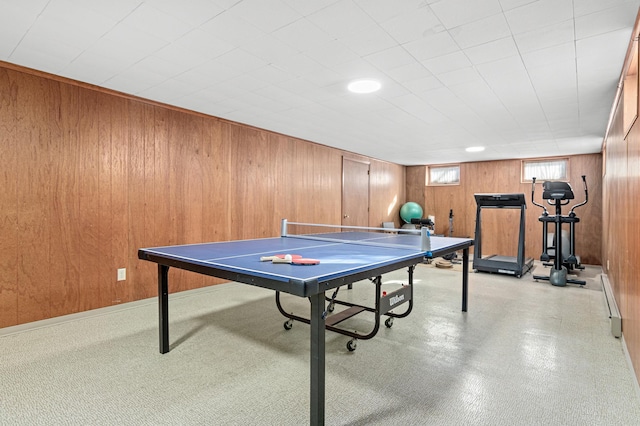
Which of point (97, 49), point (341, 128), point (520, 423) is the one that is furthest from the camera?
point (341, 128)

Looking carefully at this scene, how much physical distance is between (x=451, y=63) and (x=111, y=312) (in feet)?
13.1

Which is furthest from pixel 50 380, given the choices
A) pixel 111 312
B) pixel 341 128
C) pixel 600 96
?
pixel 600 96

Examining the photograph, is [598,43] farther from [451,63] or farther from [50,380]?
[50,380]

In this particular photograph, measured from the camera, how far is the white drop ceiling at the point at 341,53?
205 cm

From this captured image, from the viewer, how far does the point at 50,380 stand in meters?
2.12

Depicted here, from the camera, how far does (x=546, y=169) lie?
24.2ft

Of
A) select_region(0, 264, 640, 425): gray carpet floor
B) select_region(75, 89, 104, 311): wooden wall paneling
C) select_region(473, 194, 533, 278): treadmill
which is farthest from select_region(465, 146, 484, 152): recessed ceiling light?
select_region(75, 89, 104, 311): wooden wall paneling

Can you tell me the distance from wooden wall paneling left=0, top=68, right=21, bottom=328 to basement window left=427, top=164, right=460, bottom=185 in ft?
26.9

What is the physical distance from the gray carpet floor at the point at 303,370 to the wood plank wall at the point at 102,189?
1.18 ft

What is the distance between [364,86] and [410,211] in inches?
222

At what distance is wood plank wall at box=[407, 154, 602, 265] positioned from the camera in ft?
22.2

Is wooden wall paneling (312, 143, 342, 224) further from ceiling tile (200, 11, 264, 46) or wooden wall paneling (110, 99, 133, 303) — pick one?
ceiling tile (200, 11, 264, 46)

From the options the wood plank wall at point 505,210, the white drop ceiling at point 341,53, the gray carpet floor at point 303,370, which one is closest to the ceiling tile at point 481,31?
A: the white drop ceiling at point 341,53

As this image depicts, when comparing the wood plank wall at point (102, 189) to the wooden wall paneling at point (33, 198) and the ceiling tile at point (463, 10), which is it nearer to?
the wooden wall paneling at point (33, 198)
